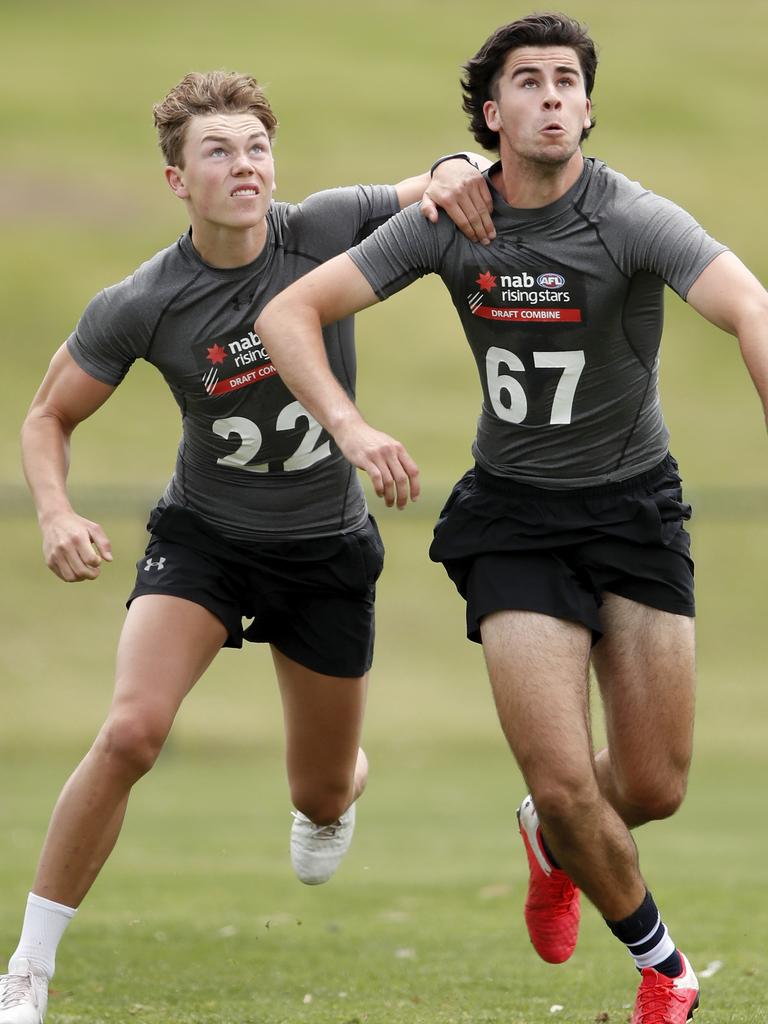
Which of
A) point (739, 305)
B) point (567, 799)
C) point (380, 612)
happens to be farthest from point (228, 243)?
point (380, 612)

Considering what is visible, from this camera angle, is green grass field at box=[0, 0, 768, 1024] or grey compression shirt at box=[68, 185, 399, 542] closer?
grey compression shirt at box=[68, 185, 399, 542]

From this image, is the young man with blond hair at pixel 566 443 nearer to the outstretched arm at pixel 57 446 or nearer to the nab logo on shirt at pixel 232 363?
the nab logo on shirt at pixel 232 363

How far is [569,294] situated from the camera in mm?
5199

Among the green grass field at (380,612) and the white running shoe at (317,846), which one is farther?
the green grass field at (380,612)

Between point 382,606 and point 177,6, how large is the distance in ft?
119

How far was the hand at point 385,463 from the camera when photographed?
15.7 ft

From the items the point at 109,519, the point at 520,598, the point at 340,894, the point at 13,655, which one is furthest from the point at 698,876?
the point at 109,519

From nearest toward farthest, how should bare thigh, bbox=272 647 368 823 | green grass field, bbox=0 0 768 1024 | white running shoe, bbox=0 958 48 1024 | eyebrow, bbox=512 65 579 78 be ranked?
white running shoe, bbox=0 958 48 1024 → eyebrow, bbox=512 65 579 78 → bare thigh, bbox=272 647 368 823 → green grass field, bbox=0 0 768 1024

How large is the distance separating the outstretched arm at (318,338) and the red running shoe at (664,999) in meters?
1.74

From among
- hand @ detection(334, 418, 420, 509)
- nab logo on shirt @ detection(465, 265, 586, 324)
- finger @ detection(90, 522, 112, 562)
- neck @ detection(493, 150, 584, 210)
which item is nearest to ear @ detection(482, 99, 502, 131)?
neck @ detection(493, 150, 584, 210)

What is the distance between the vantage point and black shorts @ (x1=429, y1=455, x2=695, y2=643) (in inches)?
212

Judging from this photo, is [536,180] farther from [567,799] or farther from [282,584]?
[567,799]

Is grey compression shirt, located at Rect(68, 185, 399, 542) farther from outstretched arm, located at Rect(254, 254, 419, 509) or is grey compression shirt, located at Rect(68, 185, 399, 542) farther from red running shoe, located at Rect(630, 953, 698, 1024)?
red running shoe, located at Rect(630, 953, 698, 1024)

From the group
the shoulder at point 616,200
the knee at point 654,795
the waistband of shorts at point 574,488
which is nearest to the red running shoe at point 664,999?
the knee at point 654,795
